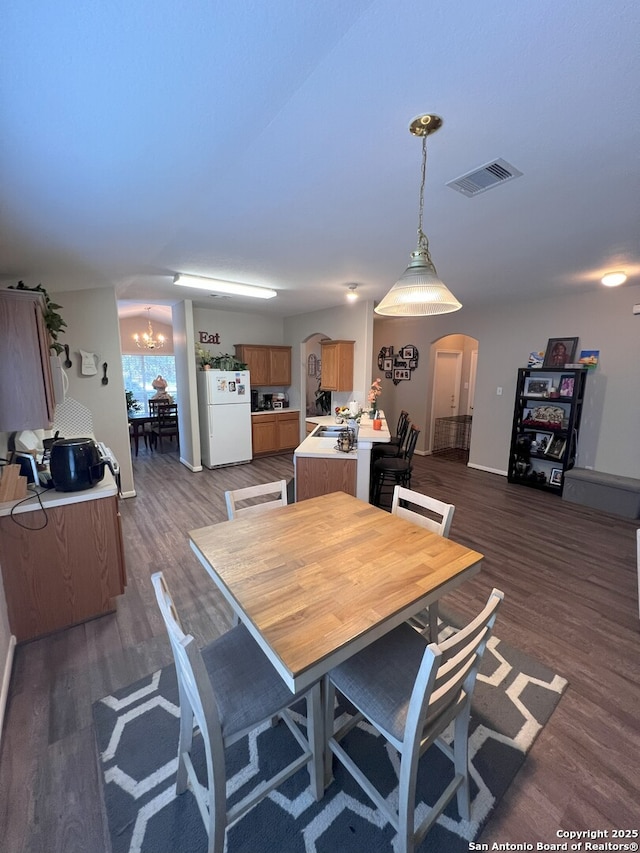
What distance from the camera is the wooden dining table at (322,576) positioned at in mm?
1062

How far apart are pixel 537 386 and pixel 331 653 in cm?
498

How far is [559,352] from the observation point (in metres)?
4.55

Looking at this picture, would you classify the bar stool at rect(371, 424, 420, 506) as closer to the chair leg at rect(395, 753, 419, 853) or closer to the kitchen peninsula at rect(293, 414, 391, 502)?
the kitchen peninsula at rect(293, 414, 391, 502)

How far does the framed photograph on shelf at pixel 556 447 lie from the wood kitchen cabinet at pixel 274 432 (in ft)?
13.7

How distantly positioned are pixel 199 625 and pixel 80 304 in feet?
11.6

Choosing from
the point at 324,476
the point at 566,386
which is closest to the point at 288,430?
the point at 324,476

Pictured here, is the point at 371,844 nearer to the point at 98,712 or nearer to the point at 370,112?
the point at 98,712

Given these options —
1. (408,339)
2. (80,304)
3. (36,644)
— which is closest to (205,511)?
(36,644)

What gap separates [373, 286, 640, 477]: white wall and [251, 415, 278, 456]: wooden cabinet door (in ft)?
9.83

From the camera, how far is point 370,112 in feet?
4.13

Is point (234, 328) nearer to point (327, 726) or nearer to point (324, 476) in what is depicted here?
point (324, 476)

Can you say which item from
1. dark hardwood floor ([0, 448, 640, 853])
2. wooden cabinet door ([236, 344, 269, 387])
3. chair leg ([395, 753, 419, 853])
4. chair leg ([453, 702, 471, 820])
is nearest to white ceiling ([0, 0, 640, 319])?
chair leg ([395, 753, 419, 853])

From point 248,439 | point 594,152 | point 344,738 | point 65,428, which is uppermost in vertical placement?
point 594,152

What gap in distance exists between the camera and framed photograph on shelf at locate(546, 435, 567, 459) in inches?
177
